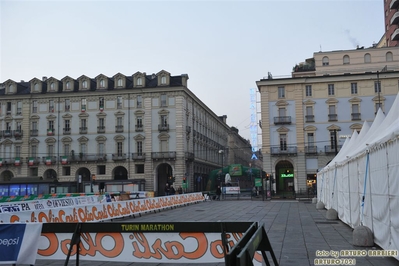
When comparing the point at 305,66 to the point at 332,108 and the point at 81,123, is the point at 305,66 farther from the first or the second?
the point at 81,123

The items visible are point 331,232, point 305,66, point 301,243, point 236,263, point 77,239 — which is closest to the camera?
point 236,263

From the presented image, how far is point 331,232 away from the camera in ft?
47.6

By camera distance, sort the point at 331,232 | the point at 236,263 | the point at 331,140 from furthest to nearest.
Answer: the point at 331,140, the point at 331,232, the point at 236,263

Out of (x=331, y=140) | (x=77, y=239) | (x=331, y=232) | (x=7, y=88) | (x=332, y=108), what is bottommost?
(x=331, y=232)

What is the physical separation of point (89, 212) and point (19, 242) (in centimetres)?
1033

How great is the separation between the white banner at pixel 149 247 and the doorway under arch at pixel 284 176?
51.5m

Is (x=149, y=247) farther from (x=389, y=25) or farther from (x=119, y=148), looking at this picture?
(x=389, y=25)

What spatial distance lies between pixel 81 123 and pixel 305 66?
3748cm

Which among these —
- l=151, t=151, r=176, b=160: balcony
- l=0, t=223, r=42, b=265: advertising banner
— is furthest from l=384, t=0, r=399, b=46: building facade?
l=0, t=223, r=42, b=265: advertising banner

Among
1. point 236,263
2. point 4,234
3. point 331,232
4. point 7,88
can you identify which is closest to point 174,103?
point 7,88

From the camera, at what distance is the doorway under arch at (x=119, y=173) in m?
65.2

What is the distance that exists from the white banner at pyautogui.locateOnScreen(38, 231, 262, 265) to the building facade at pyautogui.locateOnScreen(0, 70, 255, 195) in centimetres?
5379

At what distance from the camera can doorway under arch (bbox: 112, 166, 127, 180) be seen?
65250mm

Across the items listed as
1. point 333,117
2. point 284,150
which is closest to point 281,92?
point 333,117
